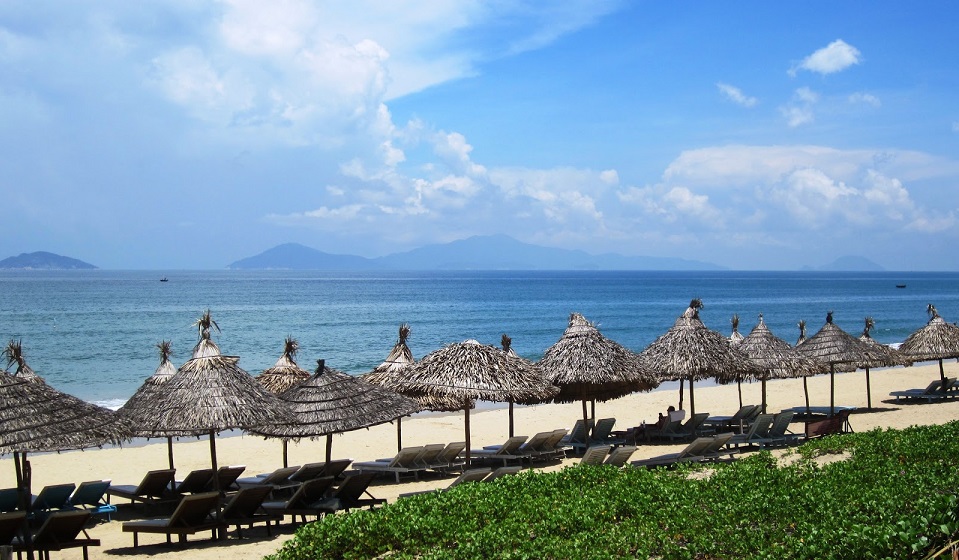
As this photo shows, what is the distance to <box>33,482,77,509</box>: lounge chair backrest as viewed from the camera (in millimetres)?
10828

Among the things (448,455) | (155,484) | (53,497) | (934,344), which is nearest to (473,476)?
(448,455)

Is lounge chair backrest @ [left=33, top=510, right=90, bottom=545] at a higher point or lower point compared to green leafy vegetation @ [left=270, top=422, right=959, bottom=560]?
lower

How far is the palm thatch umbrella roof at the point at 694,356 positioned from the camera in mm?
16875

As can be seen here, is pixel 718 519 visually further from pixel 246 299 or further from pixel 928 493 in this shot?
pixel 246 299

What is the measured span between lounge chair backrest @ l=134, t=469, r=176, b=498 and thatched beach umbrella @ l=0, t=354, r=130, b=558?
242 centimetres

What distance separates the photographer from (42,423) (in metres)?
9.23

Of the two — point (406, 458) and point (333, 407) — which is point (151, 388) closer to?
point (333, 407)

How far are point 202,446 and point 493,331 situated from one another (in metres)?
44.1

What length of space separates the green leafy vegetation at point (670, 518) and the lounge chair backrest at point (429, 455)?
592cm

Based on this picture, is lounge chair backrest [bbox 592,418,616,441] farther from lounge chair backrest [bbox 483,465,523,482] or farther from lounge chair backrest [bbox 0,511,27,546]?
lounge chair backrest [bbox 0,511,27,546]

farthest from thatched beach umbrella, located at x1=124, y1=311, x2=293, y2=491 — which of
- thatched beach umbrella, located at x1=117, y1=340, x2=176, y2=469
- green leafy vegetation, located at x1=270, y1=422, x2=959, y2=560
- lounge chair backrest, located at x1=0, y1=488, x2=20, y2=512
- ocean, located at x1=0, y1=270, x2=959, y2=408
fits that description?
ocean, located at x1=0, y1=270, x2=959, y2=408

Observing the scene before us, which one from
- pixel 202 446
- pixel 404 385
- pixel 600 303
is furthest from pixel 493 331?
pixel 404 385

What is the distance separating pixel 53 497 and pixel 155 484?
172 cm

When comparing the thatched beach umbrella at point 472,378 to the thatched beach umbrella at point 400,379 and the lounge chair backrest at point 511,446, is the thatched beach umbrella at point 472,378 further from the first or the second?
the lounge chair backrest at point 511,446
